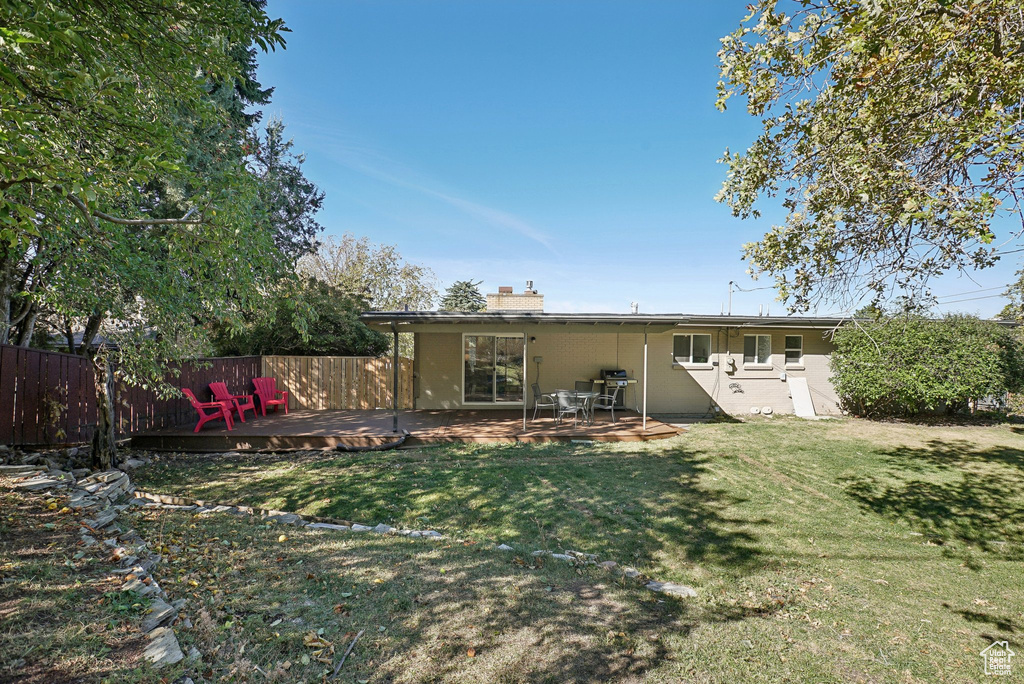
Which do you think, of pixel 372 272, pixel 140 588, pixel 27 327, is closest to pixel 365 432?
pixel 27 327

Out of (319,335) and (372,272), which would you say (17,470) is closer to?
(319,335)

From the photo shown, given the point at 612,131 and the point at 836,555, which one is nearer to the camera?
the point at 836,555

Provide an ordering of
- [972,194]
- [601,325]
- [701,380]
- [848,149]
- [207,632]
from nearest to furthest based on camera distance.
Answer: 1. [207,632]
2. [972,194]
3. [848,149]
4. [601,325]
5. [701,380]

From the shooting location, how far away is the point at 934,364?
11.4 metres

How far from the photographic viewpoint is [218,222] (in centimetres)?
→ 358

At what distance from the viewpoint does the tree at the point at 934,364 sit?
11156 mm

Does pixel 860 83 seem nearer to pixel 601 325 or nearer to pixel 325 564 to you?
pixel 601 325

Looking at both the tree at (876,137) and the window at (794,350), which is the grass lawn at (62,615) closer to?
the tree at (876,137)

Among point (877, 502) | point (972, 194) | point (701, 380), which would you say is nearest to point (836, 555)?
point (877, 502)

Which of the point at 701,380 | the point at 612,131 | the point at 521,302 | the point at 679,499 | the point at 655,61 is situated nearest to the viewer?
the point at 679,499

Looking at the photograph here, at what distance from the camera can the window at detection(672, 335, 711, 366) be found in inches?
523

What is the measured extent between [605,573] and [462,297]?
29057 mm


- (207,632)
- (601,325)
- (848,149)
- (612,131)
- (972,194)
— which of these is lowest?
(207,632)

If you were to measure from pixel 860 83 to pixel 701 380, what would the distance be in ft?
31.9
